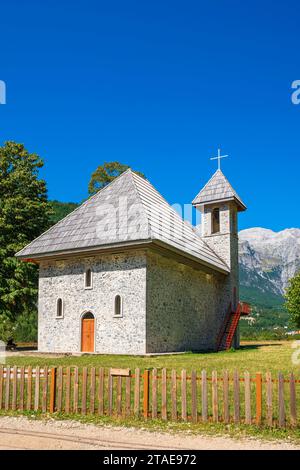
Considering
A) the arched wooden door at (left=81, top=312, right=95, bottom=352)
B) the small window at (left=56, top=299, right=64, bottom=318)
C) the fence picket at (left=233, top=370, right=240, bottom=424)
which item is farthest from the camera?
the small window at (left=56, top=299, right=64, bottom=318)

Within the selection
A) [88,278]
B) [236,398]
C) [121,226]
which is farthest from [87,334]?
[236,398]

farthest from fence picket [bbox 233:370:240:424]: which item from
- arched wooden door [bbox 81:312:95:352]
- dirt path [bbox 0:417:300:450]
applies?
arched wooden door [bbox 81:312:95:352]

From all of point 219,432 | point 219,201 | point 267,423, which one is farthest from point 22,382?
point 219,201

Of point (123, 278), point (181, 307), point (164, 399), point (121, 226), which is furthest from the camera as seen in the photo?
point (181, 307)

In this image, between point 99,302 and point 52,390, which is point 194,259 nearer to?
point 99,302

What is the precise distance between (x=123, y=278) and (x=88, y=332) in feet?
10.0

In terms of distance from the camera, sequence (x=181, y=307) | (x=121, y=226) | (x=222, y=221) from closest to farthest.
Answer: (x=121, y=226), (x=181, y=307), (x=222, y=221)

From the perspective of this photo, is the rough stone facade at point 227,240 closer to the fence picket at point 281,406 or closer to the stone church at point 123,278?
the stone church at point 123,278

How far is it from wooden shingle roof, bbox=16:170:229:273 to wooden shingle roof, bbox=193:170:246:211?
559 cm

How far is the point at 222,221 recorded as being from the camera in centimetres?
3197

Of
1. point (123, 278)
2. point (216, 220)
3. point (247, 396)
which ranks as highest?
point (216, 220)

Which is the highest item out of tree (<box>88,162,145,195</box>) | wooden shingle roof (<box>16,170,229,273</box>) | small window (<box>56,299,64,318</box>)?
tree (<box>88,162,145,195</box>)

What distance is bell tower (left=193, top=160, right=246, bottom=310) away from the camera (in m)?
31.5

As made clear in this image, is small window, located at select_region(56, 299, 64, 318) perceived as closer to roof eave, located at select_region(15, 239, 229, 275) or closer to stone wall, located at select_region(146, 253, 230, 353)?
roof eave, located at select_region(15, 239, 229, 275)
